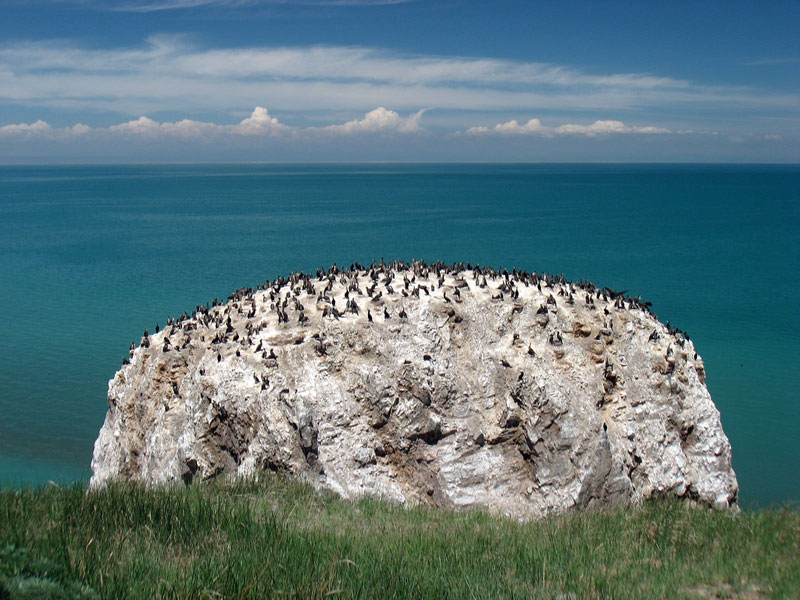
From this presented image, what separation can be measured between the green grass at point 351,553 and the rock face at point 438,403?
238 cm

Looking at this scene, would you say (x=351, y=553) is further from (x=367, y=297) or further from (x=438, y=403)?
(x=367, y=297)

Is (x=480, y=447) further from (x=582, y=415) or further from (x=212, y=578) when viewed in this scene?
(x=212, y=578)

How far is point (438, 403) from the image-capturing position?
47.9 ft

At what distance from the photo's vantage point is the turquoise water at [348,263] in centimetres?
2727

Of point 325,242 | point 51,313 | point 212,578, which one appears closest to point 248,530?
point 212,578

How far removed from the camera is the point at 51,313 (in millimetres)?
43156

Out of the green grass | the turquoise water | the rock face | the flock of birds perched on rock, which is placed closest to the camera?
the green grass

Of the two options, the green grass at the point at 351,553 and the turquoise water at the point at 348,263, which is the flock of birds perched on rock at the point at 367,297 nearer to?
the green grass at the point at 351,553

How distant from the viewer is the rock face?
1405 cm

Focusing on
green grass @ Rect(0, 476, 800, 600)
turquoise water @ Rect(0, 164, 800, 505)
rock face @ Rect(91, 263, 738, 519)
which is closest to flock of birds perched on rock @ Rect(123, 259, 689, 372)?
rock face @ Rect(91, 263, 738, 519)

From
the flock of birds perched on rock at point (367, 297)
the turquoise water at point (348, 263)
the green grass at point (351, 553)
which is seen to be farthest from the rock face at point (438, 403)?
the turquoise water at point (348, 263)

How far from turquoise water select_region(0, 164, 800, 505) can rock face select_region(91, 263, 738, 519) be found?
14.0ft

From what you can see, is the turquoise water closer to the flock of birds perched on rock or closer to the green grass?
the flock of birds perched on rock

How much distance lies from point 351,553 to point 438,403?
20.9 ft
